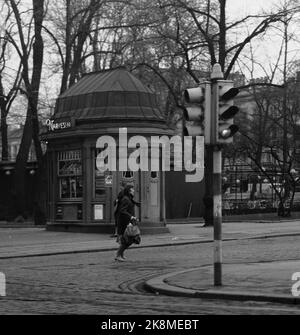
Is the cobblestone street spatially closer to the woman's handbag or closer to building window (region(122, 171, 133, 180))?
the woman's handbag

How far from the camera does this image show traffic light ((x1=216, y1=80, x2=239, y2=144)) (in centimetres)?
1230

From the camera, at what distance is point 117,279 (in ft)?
47.9

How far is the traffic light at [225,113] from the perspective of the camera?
12305 mm

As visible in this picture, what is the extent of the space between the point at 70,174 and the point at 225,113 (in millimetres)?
16677

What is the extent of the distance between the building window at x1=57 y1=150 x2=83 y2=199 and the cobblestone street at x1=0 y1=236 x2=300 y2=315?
22.2 feet

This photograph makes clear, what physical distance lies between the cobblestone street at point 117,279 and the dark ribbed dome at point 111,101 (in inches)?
261

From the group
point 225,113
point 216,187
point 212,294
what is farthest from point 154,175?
point 212,294

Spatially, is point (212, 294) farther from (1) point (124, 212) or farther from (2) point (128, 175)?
(2) point (128, 175)

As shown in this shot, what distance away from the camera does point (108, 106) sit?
27.7 meters

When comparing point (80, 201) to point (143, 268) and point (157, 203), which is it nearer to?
point (157, 203)

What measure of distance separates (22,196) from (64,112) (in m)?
13.9

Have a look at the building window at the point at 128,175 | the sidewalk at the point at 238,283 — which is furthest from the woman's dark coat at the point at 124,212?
the building window at the point at 128,175

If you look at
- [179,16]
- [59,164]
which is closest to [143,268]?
[59,164]

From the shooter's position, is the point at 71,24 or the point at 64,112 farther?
the point at 71,24
